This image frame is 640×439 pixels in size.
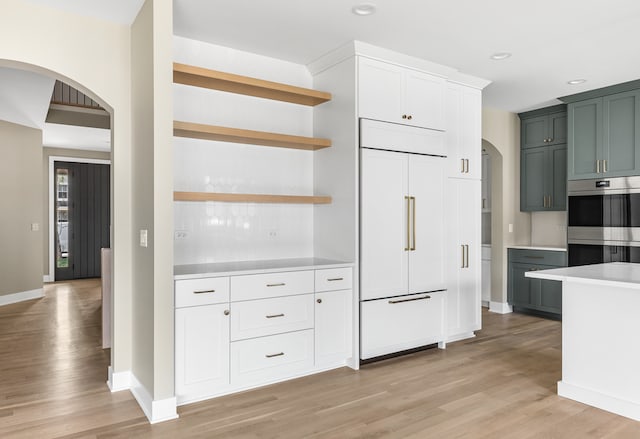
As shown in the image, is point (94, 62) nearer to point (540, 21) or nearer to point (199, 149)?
point (199, 149)

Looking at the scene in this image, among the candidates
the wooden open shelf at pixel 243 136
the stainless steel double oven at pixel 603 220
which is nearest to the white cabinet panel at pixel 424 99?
the wooden open shelf at pixel 243 136

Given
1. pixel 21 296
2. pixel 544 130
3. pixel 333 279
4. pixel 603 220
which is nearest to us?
pixel 333 279

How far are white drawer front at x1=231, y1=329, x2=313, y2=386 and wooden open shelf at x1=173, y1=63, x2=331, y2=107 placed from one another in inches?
77.2

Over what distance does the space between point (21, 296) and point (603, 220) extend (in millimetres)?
8059

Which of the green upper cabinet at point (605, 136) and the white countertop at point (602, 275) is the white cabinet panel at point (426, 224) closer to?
the white countertop at point (602, 275)

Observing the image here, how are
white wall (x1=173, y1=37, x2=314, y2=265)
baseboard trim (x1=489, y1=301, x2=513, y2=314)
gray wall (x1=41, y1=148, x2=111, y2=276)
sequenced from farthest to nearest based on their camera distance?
gray wall (x1=41, y1=148, x2=111, y2=276)
baseboard trim (x1=489, y1=301, x2=513, y2=314)
white wall (x1=173, y1=37, x2=314, y2=265)

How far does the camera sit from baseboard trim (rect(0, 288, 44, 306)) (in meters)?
6.42

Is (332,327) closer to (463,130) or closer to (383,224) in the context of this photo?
(383,224)

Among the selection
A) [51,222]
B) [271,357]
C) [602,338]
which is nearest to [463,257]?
[602,338]

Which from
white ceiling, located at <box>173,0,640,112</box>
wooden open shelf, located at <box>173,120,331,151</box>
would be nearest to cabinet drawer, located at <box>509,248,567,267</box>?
white ceiling, located at <box>173,0,640,112</box>

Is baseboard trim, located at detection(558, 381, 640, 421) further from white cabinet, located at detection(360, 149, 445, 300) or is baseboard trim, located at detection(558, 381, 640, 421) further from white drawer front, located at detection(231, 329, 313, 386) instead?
white drawer front, located at detection(231, 329, 313, 386)

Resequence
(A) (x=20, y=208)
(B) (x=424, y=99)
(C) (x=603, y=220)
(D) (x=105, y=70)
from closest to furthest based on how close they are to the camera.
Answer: (D) (x=105, y=70) → (B) (x=424, y=99) → (C) (x=603, y=220) → (A) (x=20, y=208)

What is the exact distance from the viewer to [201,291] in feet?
9.71

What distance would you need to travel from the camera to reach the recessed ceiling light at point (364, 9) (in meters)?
2.97
